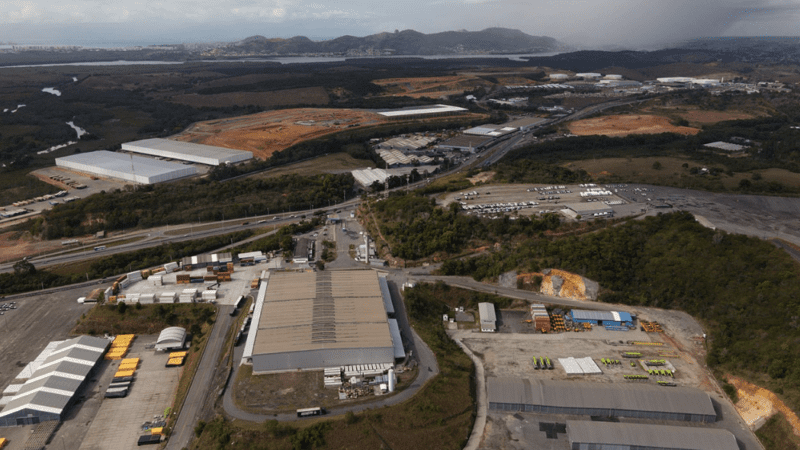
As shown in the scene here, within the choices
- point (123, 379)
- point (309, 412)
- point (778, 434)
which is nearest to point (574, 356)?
point (778, 434)

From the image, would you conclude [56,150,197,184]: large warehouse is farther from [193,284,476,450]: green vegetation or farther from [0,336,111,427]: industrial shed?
[193,284,476,450]: green vegetation

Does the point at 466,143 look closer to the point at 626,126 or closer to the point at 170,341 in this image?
the point at 626,126

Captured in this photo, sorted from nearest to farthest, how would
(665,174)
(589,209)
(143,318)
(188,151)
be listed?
(143,318), (589,209), (665,174), (188,151)

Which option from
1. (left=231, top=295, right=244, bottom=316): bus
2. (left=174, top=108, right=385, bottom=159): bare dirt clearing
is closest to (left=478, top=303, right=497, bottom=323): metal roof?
(left=231, top=295, right=244, bottom=316): bus

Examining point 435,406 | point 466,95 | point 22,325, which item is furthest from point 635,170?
point 466,95

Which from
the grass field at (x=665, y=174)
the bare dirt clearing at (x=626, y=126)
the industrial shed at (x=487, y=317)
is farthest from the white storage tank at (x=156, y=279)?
the bare dirt clearing at (x=626, y=126)
